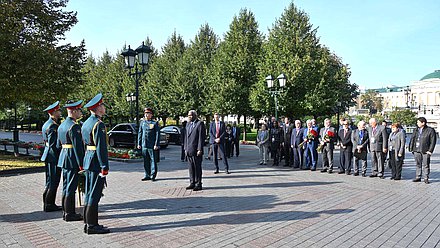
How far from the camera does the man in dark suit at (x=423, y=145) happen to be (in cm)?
Result: 1010

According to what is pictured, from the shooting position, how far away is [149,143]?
10344 millimetres

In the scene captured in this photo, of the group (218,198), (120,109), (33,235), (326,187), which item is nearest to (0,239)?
(33,235)

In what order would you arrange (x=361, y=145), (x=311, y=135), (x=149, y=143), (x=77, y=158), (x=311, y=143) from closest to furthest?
(x=77, y=158)
(x=149, y=143)
(x=361, y=145)
(x=311, y=135)
(x=311, y=143)

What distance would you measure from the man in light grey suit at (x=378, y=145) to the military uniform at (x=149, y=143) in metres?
7.39

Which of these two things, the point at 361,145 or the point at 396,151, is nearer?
the point at 396,151

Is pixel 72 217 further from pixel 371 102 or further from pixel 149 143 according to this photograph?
pixel 371 102

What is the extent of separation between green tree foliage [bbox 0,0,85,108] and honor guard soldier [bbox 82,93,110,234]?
8.53m

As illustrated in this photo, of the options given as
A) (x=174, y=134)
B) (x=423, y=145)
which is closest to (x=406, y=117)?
(x=174, y=134)

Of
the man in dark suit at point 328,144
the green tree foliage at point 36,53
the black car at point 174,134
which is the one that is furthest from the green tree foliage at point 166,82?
the man in dark suit at point 328,144

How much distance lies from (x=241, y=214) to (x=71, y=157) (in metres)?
3.36

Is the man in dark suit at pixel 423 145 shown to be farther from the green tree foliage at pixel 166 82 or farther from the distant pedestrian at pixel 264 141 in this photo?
the green tree foliage at pixel 166 82

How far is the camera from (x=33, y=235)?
527 centimetres

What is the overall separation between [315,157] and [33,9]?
12.8m

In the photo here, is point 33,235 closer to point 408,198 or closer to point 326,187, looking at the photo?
point 326,187
